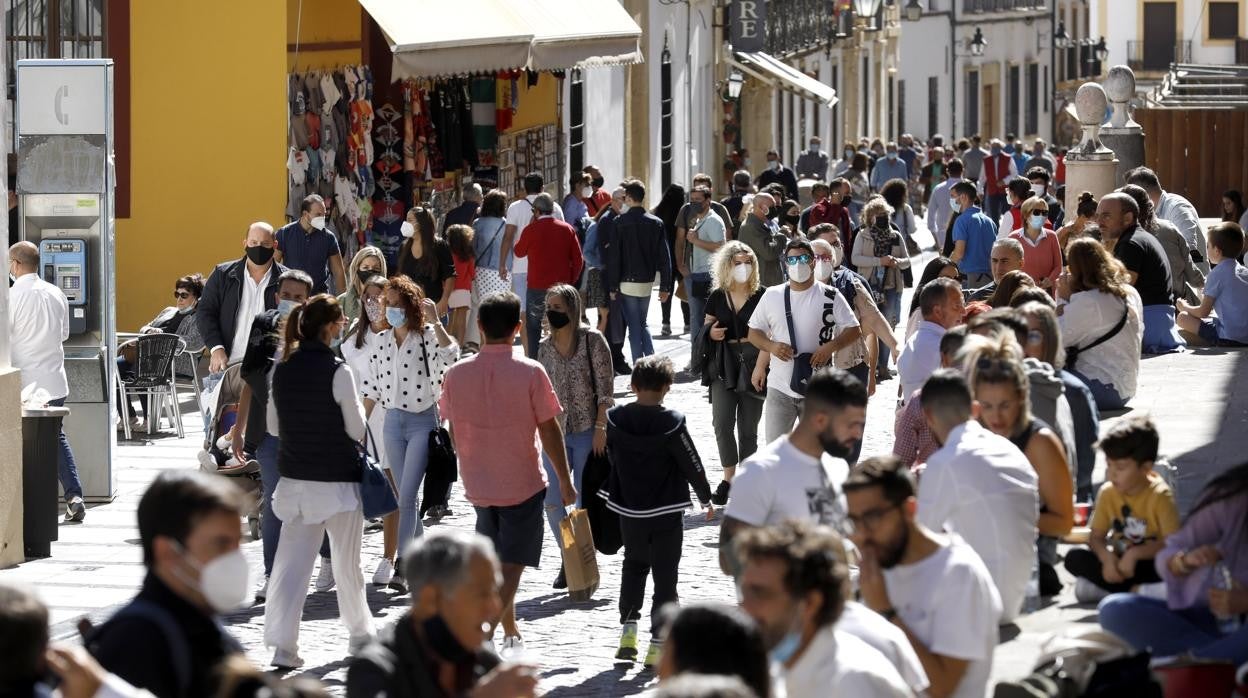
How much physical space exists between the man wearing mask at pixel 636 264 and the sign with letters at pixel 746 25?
21074mm

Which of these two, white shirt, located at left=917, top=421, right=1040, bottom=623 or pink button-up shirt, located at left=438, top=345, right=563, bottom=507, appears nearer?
white shirt, located at left=917, top=421, right=1040, bottom=623

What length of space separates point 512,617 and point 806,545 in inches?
179

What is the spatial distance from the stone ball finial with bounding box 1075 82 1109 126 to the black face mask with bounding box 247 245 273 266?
9009 mm

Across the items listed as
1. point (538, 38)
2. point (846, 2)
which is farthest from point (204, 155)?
point (846, 2)

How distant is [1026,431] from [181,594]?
375 cm

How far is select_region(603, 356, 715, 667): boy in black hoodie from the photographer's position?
9430mm

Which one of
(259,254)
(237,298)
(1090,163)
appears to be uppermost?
(1090,163)

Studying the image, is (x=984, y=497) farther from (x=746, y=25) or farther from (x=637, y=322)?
(x=746, y=25)

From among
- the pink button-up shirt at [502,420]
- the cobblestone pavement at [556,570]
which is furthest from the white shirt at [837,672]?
the pink button-up shirt at [502,420]

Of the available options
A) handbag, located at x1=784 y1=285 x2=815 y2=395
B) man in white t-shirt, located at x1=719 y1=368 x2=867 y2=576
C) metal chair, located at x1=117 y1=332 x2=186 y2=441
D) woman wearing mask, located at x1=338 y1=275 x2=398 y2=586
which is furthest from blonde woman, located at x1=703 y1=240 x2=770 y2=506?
man in white t-shirt, located at x1=719 y1=368 x2=867 y2=576

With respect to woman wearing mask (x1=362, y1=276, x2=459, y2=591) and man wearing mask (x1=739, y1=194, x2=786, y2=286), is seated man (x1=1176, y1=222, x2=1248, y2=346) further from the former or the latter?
woman wearing mask (x1=362, y1=276, x2=459, y2=591)

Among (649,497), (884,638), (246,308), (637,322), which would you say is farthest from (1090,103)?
(884,638)

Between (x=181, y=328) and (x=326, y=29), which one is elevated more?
(x=326, y=29)

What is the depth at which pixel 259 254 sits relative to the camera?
526 inches
